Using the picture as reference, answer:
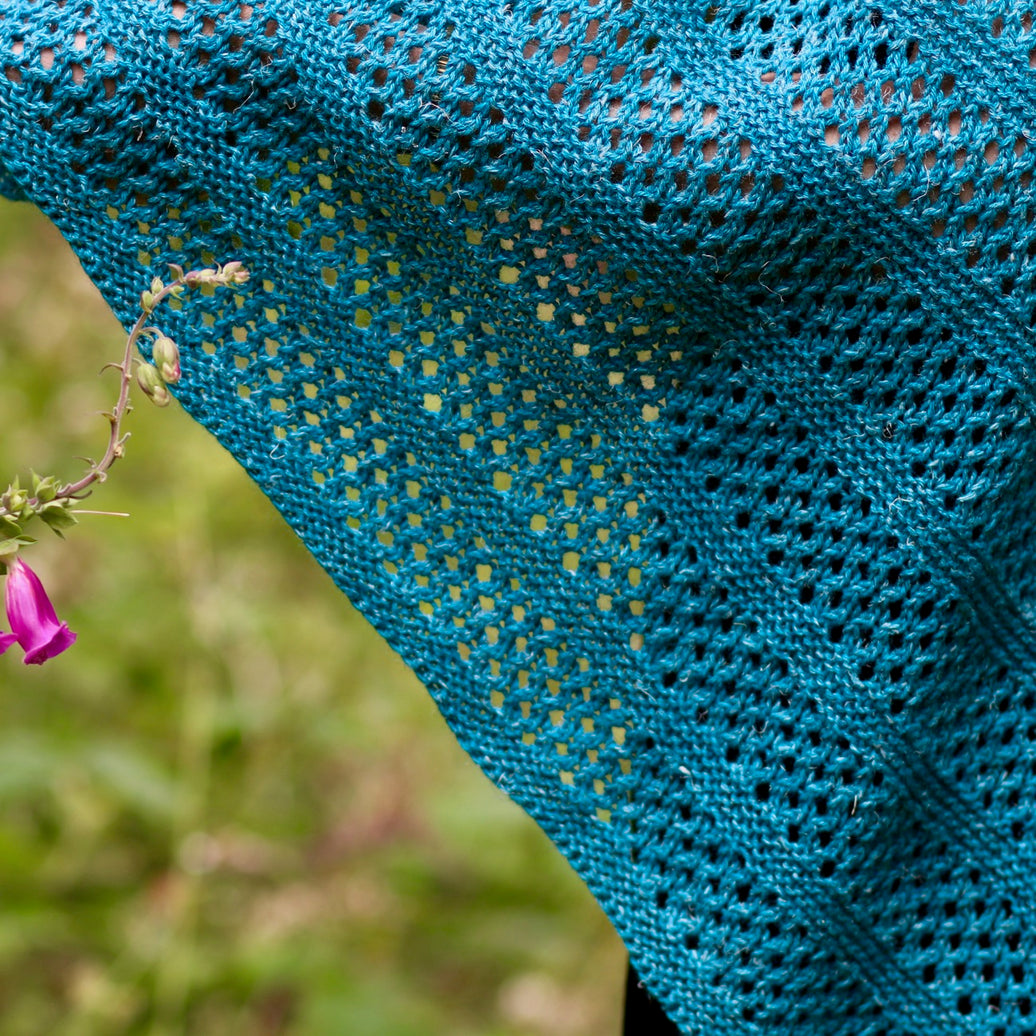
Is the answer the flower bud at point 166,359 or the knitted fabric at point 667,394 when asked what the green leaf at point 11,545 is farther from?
the knitted fabric at point 667,394

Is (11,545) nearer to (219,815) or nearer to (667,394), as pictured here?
(667,394)

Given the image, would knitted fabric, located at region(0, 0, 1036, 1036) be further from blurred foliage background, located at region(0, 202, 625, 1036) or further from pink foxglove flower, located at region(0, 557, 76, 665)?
blurred foliage background, located at region(0, 202, 625, 1036)

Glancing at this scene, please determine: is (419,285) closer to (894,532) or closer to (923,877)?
(894,532)

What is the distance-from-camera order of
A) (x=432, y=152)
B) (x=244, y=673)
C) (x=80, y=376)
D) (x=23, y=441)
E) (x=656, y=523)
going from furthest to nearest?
(x=80, y=376), (x=23, y=441), (x=244, y=673), (x=656, y=523), (x=432, y=152)

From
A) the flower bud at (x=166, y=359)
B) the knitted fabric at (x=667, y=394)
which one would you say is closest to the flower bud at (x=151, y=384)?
the flower bud at (x=166, y=359)

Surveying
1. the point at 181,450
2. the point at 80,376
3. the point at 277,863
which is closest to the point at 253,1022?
the point at 277,863

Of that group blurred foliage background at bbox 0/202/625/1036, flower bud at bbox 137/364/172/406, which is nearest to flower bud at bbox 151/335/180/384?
flower bud at bbox 137/364/172/406

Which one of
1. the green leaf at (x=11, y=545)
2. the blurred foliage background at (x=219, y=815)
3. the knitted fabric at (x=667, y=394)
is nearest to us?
the green leaf at (x=11, y=545)
